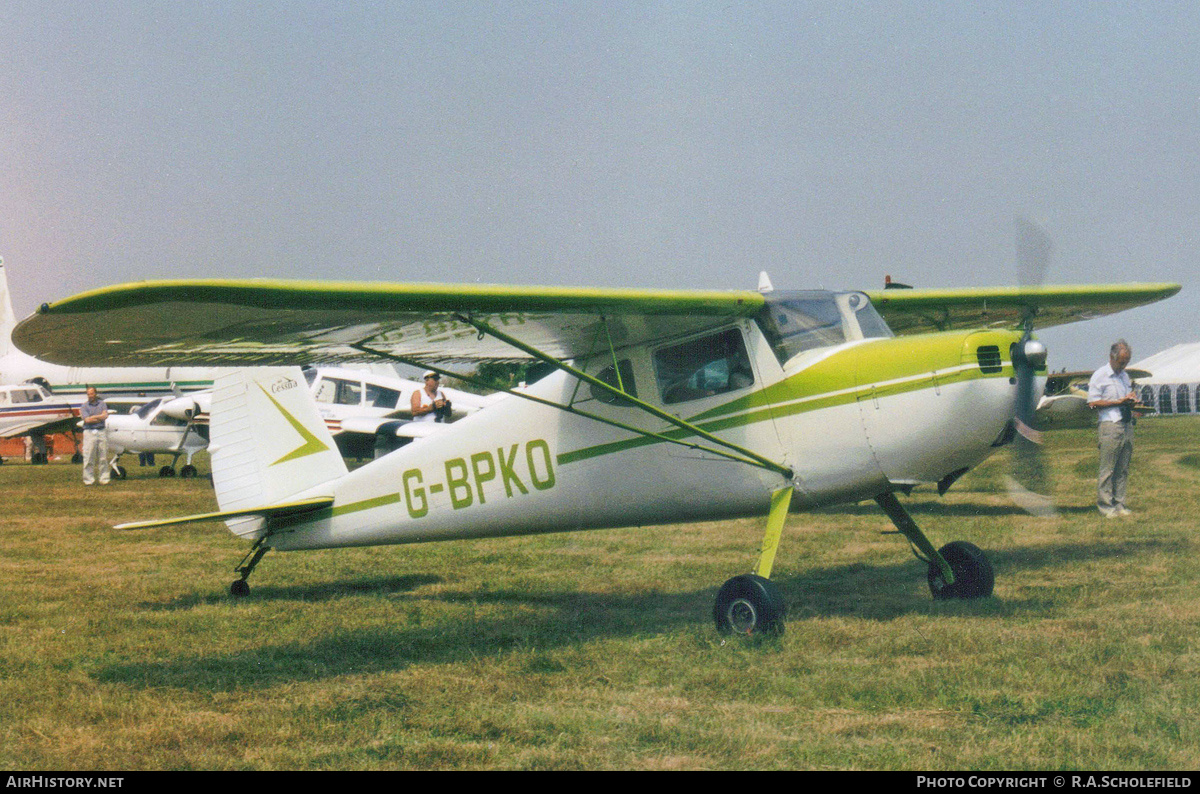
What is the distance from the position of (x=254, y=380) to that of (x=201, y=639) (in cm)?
251

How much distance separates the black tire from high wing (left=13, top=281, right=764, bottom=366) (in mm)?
2305

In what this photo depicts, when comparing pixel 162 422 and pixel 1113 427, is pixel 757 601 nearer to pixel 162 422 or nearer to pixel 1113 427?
pixel 1113 427

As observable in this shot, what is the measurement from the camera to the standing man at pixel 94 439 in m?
20.5

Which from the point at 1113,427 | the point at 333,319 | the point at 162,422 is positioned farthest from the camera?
the point at 162,422

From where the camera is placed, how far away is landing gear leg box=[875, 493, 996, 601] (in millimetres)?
6816

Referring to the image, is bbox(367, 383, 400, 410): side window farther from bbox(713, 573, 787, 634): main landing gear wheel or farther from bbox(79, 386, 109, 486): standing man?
bbox(713, 573, 787, 634): main landing gear wheel

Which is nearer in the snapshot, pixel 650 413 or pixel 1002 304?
pixel 650 413

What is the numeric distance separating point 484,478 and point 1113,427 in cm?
792

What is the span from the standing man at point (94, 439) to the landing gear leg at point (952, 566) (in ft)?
59.5

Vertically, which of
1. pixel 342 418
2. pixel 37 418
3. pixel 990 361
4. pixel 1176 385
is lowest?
pixel 1176 385

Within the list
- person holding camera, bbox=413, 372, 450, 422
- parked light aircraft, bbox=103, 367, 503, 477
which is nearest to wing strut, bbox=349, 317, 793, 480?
person holding camera, bbox=413, 372, 450, 422

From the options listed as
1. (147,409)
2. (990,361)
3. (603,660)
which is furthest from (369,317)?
(147,409)

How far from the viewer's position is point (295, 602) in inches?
300

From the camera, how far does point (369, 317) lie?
18.6 feet
